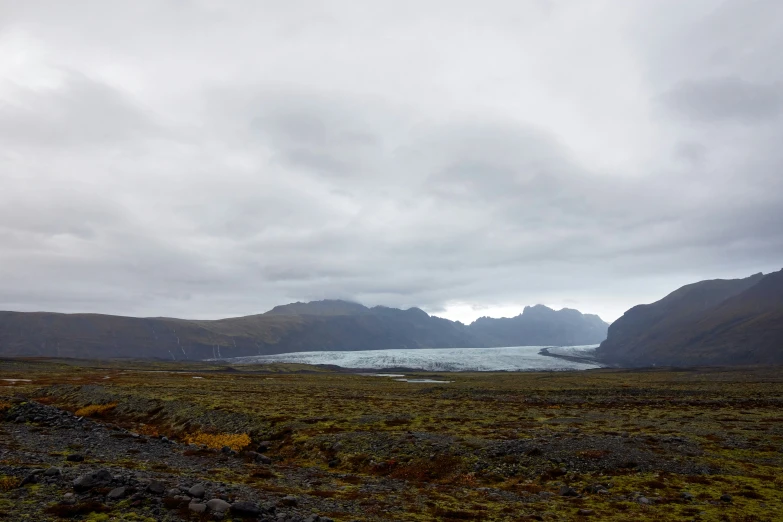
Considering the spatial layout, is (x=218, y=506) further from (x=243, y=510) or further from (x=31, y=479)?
(x=31, y=479)

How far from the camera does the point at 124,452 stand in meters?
25.8

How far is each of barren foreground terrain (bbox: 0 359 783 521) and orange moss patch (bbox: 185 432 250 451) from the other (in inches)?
9.3

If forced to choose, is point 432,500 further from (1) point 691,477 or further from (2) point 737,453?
(2) point 737,453

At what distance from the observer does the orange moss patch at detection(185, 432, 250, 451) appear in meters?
31.4

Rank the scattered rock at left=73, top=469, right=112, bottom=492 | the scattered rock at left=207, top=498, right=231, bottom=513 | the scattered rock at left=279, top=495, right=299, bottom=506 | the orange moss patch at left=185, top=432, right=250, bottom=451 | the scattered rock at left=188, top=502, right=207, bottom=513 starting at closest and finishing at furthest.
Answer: the scattered rock at left=188, top=502, right=207, bottom=513 → the scattered rock at left=207, top=498, right=231, bottom=513 → the scattered rock at left=73, top=469, right=112, bottom=492 → the scattered rock at left=279, top=495, right=299, bottom=506 → the orange moss patch at left=185, top=432, right=250, bottom=451

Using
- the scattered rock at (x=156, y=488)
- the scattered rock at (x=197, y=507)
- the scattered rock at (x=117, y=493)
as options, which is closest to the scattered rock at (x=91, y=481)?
the scattered rock at (x=117, y=493)

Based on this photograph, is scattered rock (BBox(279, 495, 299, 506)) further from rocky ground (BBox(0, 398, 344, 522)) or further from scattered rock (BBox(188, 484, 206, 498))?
scattered rock (BBox(188, 484, 206, 498))

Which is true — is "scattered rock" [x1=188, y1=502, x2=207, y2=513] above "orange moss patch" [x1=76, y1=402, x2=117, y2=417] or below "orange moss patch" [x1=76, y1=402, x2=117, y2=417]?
above

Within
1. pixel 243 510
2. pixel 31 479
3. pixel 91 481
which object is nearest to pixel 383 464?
pixel 243 510

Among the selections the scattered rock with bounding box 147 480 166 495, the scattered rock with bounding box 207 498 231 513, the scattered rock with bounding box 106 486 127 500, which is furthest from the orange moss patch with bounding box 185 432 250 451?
the scattered rock with bounding box 207 498 231 513

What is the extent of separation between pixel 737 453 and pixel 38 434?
1875 inches

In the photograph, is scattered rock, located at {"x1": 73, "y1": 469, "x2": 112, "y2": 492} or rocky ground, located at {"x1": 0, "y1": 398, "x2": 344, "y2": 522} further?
scattered rock, located at {"x1": 73, "y1": 469, "x2": 112, "y2": 492}

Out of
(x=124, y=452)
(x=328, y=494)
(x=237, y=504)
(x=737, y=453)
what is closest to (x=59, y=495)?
(x=237, y=504)

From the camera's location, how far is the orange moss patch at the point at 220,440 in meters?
31.4
